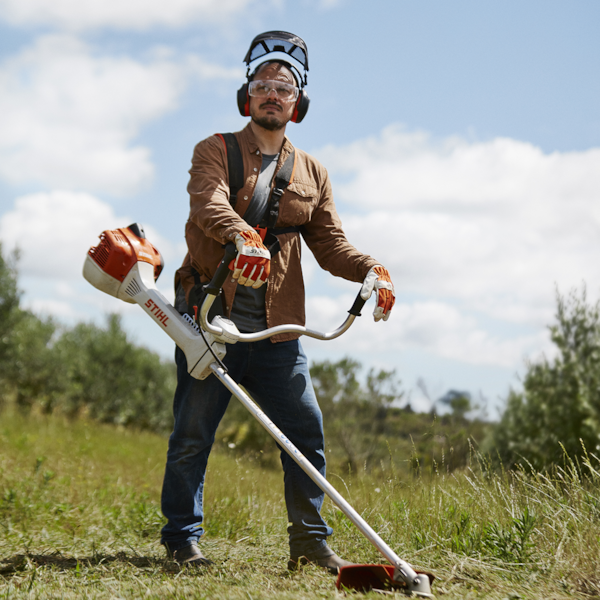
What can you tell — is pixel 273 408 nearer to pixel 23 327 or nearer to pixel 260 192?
pixel 260 192

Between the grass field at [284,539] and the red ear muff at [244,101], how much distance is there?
237cm

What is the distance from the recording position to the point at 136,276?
11.8 ft

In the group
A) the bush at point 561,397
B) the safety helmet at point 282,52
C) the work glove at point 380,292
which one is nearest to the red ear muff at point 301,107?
the safety helmet at point 282,52

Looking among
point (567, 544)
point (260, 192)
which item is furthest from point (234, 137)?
point (567, 544)

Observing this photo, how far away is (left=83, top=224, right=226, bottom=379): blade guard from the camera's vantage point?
3.37m

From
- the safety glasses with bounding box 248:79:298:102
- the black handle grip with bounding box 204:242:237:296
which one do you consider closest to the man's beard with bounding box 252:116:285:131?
the safety glasses with bounding box 248:79:298:102

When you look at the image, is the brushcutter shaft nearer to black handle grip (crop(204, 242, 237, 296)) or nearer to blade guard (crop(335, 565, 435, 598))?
blade guard (crop(335, 565, 435, 598))

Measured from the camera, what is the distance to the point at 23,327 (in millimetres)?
15703

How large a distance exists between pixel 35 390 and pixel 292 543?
16.4 metres

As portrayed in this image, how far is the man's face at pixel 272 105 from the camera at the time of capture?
3.55 meters

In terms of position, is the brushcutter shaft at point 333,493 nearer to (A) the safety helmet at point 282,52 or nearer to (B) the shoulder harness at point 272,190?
(B) the shoulder harness at point 272,190

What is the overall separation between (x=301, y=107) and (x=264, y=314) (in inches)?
48.6

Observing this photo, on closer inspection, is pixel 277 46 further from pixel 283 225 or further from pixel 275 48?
A: pixel 283 225

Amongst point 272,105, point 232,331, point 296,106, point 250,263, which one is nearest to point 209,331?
point 232,331
